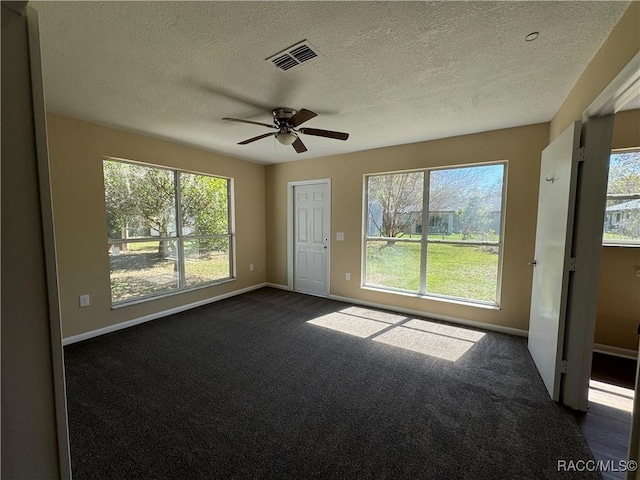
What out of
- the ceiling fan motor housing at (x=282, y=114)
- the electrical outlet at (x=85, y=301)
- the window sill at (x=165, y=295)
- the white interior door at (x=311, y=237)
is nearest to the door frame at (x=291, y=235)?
the white interior door at (x=311, y=237)

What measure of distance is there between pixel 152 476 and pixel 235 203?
376cm

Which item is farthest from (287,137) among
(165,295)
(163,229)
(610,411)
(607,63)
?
(610,411)

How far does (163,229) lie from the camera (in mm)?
3742

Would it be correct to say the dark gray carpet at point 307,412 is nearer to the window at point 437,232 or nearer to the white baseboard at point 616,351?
the white baseboard at point 616,351

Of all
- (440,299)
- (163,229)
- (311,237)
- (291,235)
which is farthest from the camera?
(291,235)

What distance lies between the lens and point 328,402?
201cm

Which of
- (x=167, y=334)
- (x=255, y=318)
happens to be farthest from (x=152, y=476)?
(x=255, y=318)

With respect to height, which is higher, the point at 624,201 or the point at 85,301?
the point at 624,201

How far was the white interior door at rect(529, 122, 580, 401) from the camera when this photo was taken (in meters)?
1.90

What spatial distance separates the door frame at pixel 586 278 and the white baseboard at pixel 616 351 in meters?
1.32

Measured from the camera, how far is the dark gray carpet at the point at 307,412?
1.52 meters

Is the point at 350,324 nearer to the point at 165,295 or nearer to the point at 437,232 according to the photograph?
the point at 437,232

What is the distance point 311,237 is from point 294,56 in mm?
Result: 3278
